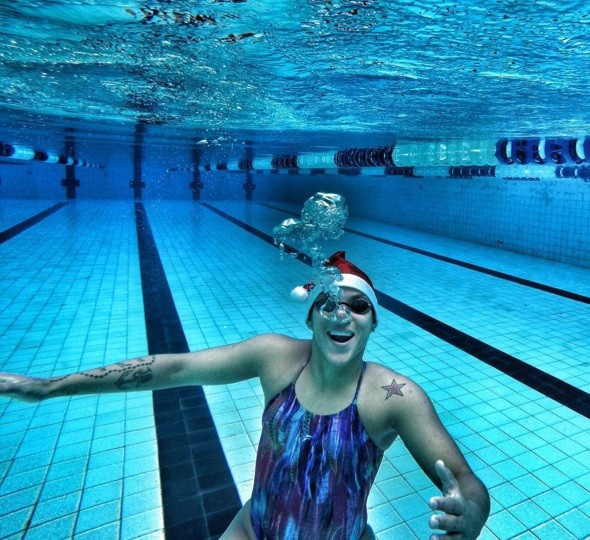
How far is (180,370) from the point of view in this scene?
1.62 meters

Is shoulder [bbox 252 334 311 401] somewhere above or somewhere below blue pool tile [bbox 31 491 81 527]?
above

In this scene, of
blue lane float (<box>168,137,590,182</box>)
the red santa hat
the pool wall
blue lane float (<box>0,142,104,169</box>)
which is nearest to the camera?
the red santa hat

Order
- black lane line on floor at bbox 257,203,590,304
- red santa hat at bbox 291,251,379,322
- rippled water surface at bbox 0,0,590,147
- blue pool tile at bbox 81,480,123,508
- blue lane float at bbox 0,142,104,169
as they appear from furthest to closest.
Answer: blue lane float at bbox 0,142,104,169
black lane line on floor at bbox 257,203,590,304
blue pool tile at bbox 81,480,123,508
rippled water surface at bbox 0,0,590,147
red santa hat at bbox 291,251,379,322

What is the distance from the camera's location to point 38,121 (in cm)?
714

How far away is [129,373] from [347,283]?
0.93m

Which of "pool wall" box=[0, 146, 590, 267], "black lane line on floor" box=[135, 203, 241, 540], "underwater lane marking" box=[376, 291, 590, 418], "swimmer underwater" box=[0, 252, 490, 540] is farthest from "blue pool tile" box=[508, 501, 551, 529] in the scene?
"pool wall" box=[0, 146, 590, 267]

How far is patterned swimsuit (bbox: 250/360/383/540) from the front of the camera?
1.27 meters

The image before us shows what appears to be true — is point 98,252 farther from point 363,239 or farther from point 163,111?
point 363,239

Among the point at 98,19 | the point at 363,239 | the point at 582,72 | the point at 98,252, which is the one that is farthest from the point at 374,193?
the point at 98,19

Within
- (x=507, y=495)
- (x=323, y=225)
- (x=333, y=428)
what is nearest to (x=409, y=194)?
(x=323, y=225)

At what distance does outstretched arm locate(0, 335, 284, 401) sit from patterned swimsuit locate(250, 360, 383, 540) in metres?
0.29

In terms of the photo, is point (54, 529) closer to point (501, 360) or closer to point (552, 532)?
point (552, 532)

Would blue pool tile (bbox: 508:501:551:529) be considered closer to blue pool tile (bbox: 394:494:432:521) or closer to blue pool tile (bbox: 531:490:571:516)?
blue pool tile (bbox: 531:490:571:516)

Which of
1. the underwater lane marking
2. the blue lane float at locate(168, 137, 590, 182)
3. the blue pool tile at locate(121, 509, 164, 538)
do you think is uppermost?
the blue lane float at locate(168, 137, 590, 182)
